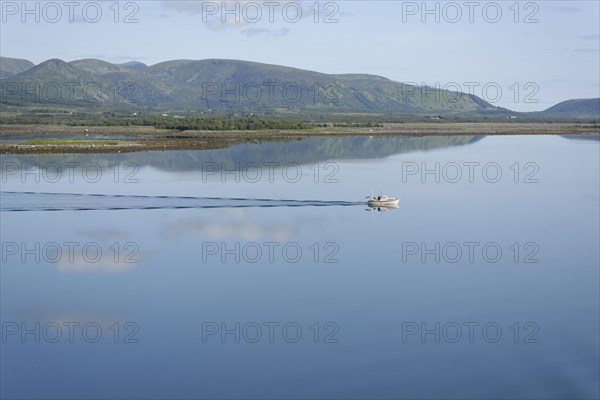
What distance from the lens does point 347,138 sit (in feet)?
215

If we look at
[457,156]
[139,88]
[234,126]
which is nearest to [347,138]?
[234,126]

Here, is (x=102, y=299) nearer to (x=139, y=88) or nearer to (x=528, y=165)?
(x=528, y=165)

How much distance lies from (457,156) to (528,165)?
642cm

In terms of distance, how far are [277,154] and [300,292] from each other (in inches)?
1235

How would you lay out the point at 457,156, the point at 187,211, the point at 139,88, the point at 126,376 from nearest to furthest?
the point at 126,376, the point at 187,211, the point at 457,156, the point at 139,88

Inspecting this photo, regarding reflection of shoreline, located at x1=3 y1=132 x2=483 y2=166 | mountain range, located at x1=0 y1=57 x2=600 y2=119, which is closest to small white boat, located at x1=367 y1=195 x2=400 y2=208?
reflection of shoreline, located at x1=3 y1=132 x2=483 y2=166

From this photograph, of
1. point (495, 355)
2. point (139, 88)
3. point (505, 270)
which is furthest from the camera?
point (139, 88)

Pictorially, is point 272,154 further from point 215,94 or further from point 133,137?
point 215,94

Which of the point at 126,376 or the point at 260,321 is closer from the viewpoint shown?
the point at 126,376

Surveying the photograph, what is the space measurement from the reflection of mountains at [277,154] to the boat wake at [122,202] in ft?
34.4

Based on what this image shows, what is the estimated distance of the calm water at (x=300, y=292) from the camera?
1150 cm

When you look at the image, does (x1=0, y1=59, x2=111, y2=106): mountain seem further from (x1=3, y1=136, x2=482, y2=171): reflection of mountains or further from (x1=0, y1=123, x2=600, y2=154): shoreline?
(x1=3, y1=136, x2=482, y2=171): reflection of mountains

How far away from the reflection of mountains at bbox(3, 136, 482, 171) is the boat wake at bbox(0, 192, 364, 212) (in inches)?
413

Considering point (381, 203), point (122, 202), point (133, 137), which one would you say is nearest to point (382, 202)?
point (381, 203)
